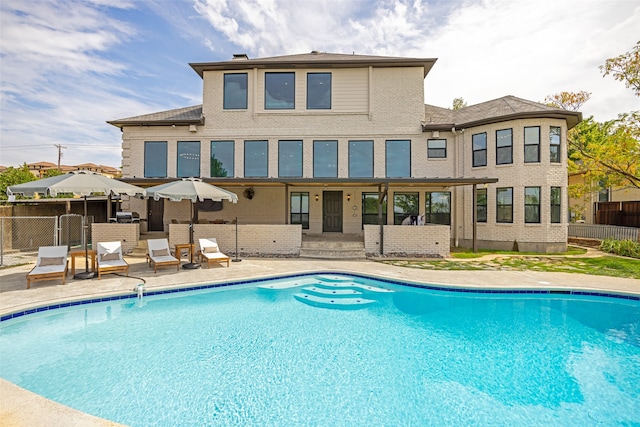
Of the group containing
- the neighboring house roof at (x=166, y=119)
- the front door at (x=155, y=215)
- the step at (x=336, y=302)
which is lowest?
the step at (x=336, y=302)

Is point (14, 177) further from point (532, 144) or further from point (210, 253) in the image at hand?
point (532, 144)

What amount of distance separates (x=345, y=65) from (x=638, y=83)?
14.4 metres

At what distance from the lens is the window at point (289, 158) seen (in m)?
16.6

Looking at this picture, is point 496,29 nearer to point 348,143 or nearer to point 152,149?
point 348,143

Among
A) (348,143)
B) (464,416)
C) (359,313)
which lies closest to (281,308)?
(359,313)

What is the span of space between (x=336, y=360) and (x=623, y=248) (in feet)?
55.6

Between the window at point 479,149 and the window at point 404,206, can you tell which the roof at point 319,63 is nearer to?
the window at point 479,149

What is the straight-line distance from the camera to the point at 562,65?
1627 cm

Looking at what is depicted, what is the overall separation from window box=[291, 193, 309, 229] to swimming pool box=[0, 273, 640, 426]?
9.23 m

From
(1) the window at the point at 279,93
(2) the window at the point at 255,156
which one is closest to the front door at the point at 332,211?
(2) the window at the point at 255,156

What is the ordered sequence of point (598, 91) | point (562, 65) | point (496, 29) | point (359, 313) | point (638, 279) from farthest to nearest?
1. point (598, 91)
2. point (562, 65)
3. point (496, 29)
4. point (638, 279)
5. point (359, 313)

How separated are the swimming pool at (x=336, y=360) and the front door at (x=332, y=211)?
9.00 metres

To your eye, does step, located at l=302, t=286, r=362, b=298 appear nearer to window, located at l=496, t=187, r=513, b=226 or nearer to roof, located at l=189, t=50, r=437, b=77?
window, located at l=496, t=187, r=513, b=226

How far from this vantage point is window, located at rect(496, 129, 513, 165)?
49.3 ft
